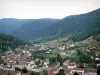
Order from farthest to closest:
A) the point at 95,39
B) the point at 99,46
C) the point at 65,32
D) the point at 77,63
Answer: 1. the point at 65,32
2. the point at 95,39
3. the point at 99,46
4. the point at 77,63

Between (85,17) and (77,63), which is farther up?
(85,17)

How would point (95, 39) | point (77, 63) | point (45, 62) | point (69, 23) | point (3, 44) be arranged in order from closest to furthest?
point (77, 63), point (45, 62), point (95, 39), point (3, 44), point (69, 23)

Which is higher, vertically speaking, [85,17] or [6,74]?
[85,17]

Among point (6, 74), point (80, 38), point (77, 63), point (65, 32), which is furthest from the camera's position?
point (65, 32)

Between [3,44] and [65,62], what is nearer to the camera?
[65,62]

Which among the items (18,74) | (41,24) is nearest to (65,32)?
(41,24)

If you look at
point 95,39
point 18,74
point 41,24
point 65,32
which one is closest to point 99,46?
point 95,39

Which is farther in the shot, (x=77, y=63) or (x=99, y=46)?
(x=99, y=46)

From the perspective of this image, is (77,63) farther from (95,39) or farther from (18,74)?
(95,39)

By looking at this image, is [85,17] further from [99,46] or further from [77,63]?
[77,63]
